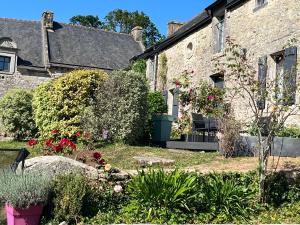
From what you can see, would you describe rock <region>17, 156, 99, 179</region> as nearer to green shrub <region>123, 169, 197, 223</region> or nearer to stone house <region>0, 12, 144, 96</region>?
green shrub <region>123, 169, 197, 223</region>

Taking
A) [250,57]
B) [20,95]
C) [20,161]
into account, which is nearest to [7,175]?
[20,161]

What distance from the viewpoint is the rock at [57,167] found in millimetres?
6410

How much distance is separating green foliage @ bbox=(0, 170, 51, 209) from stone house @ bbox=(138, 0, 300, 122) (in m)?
5.30

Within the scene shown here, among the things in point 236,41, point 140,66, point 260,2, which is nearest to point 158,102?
point 236,41

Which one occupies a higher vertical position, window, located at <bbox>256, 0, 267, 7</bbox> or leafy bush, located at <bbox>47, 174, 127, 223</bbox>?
window, located at <bbox>256, 0, 267, 7</bbox>

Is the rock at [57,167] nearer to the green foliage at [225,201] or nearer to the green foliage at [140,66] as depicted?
the green foliage at [225,201]

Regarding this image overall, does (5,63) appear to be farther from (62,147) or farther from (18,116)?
(62,147)

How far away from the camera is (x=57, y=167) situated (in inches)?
256

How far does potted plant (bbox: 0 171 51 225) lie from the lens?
17.4ft

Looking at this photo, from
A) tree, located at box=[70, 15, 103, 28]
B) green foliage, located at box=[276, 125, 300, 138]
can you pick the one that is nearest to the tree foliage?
tree, located at box=[70, 15, 103, 28]

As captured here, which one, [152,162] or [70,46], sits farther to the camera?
[70,46]

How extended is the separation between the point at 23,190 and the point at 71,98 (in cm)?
715

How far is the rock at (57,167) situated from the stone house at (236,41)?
14.3 feet

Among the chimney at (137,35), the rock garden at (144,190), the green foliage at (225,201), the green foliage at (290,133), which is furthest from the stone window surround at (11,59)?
the green foliage at (225,201)
